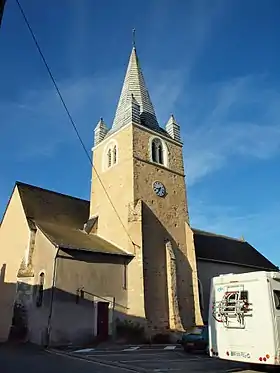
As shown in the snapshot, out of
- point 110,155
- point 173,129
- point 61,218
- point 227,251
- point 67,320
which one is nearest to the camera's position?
point 67,320

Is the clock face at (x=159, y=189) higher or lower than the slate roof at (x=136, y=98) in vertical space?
lower

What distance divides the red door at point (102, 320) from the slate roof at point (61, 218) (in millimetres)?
3059

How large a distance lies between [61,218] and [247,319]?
18.2 meters

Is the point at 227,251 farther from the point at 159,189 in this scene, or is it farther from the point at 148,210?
the point at 148,210

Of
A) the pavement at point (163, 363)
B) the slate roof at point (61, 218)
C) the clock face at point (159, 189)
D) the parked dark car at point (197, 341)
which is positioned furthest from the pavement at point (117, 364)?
the clock face at point (159, 189)

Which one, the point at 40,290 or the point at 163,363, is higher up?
the point at 40,290

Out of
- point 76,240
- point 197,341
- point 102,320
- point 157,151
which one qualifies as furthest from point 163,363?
point 157,151

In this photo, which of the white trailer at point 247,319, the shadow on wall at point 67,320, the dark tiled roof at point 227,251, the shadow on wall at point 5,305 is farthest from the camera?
the dark tiled roof at point 227,251

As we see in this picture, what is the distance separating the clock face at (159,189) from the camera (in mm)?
25172

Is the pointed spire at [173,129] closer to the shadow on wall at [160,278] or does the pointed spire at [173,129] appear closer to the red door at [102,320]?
the shadow on wall at [160,278]

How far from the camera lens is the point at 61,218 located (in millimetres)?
25828

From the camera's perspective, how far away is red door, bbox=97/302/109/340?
64.2 feet

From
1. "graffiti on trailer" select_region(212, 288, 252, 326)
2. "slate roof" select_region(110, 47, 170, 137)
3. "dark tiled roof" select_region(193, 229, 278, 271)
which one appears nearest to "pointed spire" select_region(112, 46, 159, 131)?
"slate roof" select_region(110, 47, 170, 137)

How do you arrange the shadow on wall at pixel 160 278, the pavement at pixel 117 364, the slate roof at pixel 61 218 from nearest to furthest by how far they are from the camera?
the pavement at pixel 117 364 < the slate roof at pixel 61 218 < the shadow on wall at pixel 160 278
